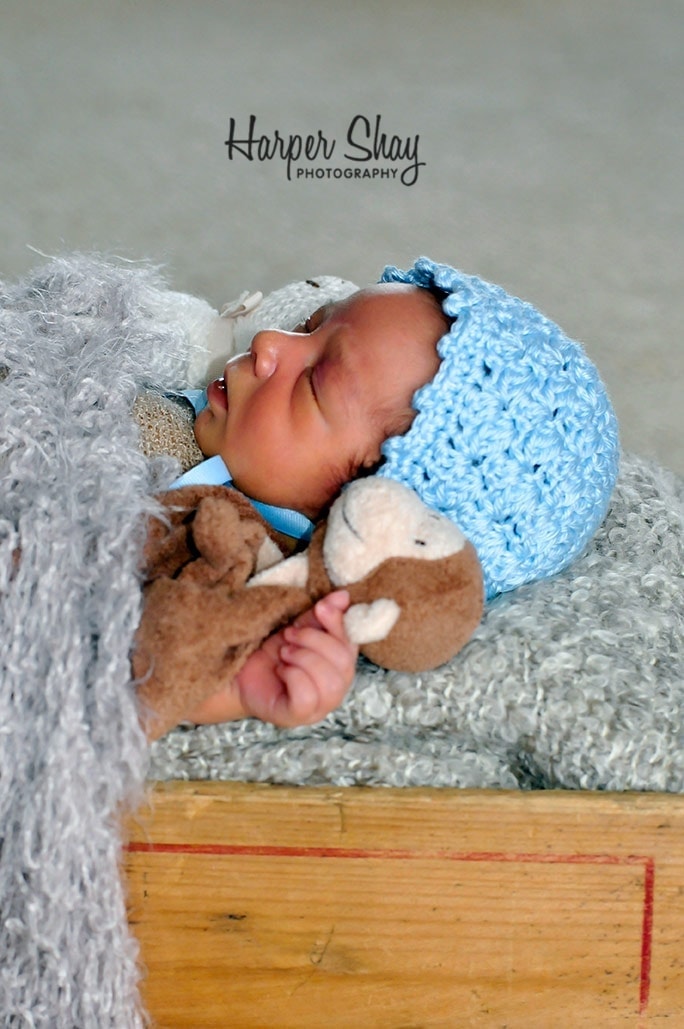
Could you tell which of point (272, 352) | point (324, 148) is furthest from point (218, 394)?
point (324, 148)

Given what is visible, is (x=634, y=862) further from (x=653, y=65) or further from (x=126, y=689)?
(x=653, y=65)

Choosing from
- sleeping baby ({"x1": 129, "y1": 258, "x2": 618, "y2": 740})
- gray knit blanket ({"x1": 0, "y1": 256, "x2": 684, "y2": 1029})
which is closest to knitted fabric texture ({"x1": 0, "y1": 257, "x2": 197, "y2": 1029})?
gray knit blanket ({"x1": 0, "y1": 256, "x2": 684, "y2": 1029})

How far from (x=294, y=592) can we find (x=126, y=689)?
13 centimetres

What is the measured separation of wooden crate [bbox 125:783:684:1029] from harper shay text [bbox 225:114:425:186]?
223cm

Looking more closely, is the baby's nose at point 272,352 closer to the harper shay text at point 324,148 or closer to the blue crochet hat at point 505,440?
the blue crochet hat at point 505,440

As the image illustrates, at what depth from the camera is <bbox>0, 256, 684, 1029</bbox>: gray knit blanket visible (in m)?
0.74

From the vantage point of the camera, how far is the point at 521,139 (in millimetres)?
2986

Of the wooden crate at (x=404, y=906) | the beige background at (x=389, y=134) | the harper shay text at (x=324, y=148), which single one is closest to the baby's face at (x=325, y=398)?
the wooden crate at (x=404, y=906)

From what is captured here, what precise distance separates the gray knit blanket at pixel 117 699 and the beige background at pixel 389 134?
113 cm

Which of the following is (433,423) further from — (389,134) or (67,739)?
(389,134)

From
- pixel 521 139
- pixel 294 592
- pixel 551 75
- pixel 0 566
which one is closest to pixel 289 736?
pixel 294 592

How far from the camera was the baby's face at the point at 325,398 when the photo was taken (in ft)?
3.03

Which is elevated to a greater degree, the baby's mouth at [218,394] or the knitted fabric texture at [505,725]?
the baby's mouth at [218,394]

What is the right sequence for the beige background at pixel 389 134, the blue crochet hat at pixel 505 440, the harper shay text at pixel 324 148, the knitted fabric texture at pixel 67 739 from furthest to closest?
the harper shay text at pixel 324 148, the beige background at pixel 389 134, the blue crochet hat at pixel 505 440, the knitted fabric texture at pixel 67 739
